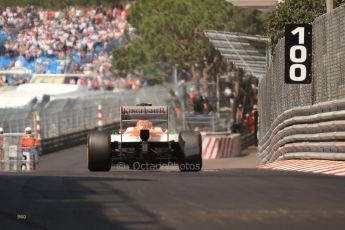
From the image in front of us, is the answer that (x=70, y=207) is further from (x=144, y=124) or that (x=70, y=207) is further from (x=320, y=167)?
(x=144, y=124)

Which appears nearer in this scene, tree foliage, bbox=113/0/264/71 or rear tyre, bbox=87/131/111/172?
rear tyre, bbox=87/131/111/172

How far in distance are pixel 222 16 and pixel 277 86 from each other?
31.4 meters

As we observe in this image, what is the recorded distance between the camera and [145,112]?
800 inches

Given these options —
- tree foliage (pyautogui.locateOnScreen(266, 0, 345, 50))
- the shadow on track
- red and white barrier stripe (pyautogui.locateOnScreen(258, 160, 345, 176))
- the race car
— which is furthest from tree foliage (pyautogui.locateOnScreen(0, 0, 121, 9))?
the shadow on track

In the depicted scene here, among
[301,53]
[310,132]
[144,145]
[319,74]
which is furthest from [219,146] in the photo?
[144,145]

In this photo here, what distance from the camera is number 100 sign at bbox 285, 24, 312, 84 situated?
66.9ft

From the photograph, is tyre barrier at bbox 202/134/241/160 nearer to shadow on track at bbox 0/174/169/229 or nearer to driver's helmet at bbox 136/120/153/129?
driver's helmet at bbox 136/120/153/129

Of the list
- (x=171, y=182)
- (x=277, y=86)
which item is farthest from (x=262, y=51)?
(x=171, y=182)

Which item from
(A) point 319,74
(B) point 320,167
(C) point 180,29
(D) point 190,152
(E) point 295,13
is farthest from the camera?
(C) point 180,29

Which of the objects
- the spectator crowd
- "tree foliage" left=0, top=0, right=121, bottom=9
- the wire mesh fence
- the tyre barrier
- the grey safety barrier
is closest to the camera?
the wire mesh fence

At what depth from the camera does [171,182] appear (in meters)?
12.6

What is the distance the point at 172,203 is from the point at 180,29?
148ft

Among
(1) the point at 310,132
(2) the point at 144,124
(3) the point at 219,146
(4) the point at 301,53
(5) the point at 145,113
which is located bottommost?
(3) the point at 219,146

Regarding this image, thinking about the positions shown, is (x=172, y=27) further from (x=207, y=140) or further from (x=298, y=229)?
(x=298, y=229)
